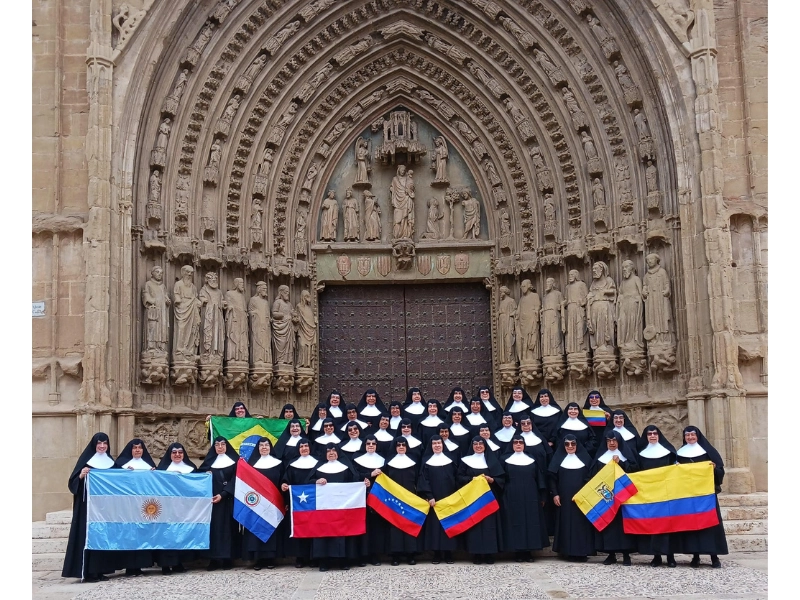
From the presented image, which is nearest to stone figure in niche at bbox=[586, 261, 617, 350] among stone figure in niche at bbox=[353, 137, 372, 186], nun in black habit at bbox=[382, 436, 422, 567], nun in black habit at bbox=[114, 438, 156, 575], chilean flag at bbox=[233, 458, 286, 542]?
stone figure in niche at bbox=[353, 137, 372, 186]

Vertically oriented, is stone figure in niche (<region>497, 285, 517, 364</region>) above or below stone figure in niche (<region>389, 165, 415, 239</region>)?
below

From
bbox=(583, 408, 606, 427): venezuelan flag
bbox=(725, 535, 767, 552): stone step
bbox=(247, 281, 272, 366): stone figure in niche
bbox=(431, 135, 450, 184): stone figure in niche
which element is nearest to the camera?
bbox=(725, 535, 767, 552): stone step

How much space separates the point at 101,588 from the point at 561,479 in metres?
4.67

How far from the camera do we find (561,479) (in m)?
9.35

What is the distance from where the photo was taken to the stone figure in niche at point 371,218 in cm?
1452

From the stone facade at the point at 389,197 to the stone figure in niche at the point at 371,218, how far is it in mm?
45

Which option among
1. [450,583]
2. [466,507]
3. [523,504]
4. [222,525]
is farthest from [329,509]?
[523,504]

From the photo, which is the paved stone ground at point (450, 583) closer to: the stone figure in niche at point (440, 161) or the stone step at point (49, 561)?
the stone step at point (49, 561)

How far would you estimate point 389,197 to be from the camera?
14789mm

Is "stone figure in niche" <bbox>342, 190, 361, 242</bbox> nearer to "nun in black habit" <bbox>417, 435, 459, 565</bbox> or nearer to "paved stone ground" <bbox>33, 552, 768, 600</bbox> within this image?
"nun in black habit" <bbox>417, 435, 459, 565</bbox>

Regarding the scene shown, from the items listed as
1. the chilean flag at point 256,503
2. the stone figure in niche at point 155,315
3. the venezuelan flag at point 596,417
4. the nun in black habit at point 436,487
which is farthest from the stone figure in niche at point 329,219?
the chilean flag at point 256,503

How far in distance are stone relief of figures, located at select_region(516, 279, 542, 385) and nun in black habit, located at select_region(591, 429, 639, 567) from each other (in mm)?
3947

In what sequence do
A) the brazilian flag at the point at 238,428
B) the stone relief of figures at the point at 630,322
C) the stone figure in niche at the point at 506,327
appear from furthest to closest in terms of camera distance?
the stone figure in niche at the point at 506,327 < the stone relief of figures at the point at 630,322 < the brazilian flag at the point at 238,428

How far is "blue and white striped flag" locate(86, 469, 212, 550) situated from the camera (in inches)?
343
